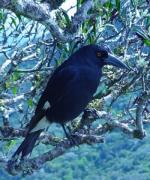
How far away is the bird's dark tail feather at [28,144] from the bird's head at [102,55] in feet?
2.43

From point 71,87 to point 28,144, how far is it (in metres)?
0.60

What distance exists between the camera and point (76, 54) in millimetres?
5141

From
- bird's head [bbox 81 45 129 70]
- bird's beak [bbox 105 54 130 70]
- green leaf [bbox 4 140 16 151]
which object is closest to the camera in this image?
bird's beak [bbox 105 54 130 70]

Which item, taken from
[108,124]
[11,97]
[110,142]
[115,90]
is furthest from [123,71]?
[110,142]

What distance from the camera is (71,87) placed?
208 inches

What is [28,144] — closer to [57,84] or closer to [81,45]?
[57,84]

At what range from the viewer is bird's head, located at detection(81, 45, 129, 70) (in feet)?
16.3

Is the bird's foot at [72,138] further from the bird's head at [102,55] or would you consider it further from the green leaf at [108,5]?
the green leaf at [108,5]

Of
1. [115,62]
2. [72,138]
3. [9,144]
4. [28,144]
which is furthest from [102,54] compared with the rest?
[9,144]

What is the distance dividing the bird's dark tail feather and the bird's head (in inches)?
29.1

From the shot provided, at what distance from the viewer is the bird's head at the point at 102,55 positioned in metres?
4.98

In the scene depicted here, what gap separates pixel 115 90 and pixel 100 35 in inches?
18.0

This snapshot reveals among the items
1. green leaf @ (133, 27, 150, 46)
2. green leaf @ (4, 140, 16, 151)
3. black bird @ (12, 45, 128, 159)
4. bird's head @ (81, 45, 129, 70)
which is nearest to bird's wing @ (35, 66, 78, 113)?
black bird @ (12, 45, 128, 159)

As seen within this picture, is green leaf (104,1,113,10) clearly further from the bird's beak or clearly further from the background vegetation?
the bird's beak
